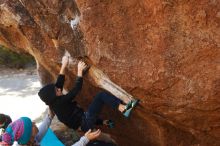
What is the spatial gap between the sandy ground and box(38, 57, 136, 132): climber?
4.11 metres

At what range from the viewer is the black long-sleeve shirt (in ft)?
18.6

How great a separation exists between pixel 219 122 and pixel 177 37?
1.31 meters

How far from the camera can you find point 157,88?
16.6ft

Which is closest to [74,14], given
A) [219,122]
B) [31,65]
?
[219,122]

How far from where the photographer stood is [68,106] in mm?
5852

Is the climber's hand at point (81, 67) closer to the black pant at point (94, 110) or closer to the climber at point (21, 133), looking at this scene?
the black pant at point (94, 110)

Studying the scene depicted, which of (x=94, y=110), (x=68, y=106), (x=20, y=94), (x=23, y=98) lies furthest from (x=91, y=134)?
(x=20, y=94)

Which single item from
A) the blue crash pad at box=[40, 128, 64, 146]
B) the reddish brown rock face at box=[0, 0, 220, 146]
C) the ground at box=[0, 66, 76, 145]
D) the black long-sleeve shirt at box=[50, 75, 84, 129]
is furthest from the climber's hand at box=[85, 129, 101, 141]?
the ground at box=[0, 66, 76, 145]

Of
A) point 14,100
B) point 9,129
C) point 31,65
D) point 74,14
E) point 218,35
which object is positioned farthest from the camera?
point 31,65

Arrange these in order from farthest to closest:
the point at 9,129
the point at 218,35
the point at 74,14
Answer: the point at 74,14, the point at 9,129, the point at 218,35

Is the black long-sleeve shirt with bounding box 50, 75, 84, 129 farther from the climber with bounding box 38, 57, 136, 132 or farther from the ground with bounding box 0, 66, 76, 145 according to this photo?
→ the ground with bounding box 0, 66, 76, 145

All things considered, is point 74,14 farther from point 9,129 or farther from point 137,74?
point 9,129

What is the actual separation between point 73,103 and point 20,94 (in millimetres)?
8441

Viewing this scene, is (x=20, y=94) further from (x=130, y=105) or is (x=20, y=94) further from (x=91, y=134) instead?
(x=130, y=105)
